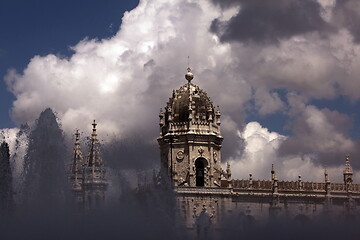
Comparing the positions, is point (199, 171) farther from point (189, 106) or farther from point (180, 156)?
point (189, 106)

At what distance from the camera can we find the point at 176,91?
255ft

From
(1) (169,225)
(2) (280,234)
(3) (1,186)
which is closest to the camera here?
(3) (1,186)

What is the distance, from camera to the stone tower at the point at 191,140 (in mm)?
74625

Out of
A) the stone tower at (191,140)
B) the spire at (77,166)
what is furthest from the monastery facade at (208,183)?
the spire at (77,166)

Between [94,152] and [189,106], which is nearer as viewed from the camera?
[189,106]

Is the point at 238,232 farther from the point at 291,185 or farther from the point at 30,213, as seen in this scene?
the point at 30,213

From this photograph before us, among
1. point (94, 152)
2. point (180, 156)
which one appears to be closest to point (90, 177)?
point (94, 152)

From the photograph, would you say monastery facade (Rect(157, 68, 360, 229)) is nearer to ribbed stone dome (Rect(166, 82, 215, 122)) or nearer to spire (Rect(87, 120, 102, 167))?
ribbed stone dome (Rect(166, 82, 215, 122))

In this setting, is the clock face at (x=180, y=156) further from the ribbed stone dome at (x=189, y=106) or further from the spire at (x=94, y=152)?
the spire at (x=94, y=152)

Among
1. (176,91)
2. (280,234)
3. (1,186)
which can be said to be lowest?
(280,234)

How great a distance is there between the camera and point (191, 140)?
7494 cm

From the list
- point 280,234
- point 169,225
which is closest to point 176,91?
point 169,225

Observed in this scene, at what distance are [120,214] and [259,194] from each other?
50.3ft

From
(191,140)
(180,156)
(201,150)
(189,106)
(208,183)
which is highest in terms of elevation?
(189,106)
